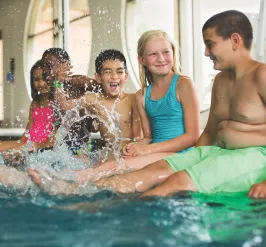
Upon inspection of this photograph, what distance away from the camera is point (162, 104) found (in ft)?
9.49

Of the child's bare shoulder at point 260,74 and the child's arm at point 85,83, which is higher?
the child's bare shoulder at point 260,74

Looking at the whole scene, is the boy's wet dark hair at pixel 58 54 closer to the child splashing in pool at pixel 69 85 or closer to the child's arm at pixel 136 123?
the child splashing in pool at pixel 69 85

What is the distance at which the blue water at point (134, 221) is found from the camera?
1.37m

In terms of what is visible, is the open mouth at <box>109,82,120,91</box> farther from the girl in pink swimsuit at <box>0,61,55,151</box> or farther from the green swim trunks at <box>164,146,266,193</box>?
the green swim trunks at <box>164,146,266,193</box>

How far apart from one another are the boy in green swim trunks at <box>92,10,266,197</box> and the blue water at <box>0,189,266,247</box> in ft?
0.25

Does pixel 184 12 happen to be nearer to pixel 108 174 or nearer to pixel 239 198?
pixel 108 174

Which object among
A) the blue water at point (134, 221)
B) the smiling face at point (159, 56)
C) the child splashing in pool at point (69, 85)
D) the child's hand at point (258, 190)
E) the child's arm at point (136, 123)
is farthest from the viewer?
the child splashing in pool at point (69, 85)

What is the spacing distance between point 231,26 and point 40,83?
5.54ft

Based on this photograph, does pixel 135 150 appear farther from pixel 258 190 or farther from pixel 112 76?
pixel 258 190

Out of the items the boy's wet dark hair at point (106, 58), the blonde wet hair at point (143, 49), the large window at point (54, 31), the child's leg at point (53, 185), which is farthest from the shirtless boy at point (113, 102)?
the large window at point (54, 31)

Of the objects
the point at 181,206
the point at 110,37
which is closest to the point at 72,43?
the point at 110,37

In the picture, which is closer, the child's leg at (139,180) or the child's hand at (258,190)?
the child's hand at (258,190)

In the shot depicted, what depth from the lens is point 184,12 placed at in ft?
24.4

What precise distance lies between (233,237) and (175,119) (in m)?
1.55
